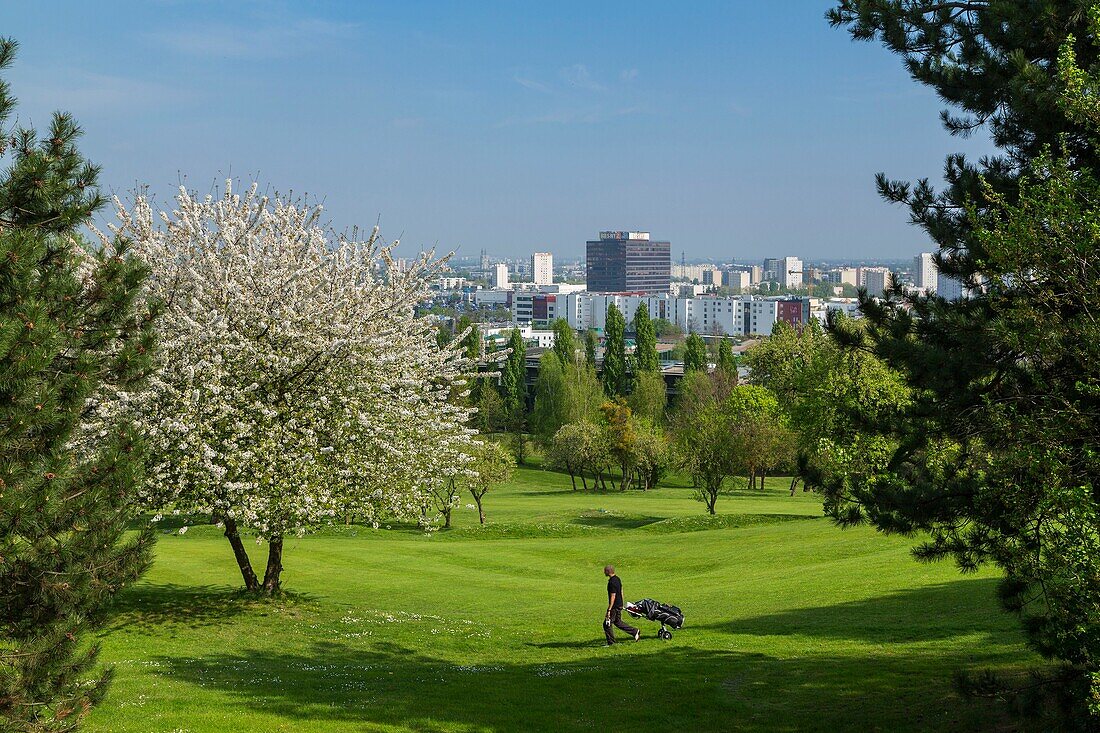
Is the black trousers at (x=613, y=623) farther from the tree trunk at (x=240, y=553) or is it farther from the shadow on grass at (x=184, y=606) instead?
the tree trunk at (x=240, y=553)

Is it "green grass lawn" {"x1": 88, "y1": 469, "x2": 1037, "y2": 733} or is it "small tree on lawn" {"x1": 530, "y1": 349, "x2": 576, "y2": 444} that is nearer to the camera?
"green grass lawn" {"x1": 88, "y1": 469, "x2": 1037, "y2": 733}

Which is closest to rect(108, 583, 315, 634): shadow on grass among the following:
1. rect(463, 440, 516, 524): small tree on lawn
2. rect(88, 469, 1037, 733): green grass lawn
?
rect(88, 469, 1037, 733): green grass lawn

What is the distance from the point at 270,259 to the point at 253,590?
820cm

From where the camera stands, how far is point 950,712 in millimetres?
13438

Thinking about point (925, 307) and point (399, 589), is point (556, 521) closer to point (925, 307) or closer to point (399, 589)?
point (399, 589)

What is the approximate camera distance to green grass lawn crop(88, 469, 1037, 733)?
14.4 meters

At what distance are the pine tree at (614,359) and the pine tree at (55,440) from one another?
285 feet

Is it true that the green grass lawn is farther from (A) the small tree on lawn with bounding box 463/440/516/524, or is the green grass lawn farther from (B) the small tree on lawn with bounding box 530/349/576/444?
(B) the small tree on lawn with bounding box 530/349/576/444

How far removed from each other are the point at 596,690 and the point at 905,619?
28.3 feet

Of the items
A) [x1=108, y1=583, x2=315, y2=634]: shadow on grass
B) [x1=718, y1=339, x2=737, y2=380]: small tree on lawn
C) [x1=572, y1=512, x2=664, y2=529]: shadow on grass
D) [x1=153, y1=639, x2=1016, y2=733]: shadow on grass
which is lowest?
[x1=572, y1=512, x2=664, y2=529]: shadow on grass

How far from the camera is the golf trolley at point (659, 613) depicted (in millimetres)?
20562

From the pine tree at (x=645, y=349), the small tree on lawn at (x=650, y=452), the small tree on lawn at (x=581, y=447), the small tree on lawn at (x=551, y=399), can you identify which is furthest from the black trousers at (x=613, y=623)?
the pine tree at (x=645, y=349)

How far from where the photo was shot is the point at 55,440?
10.2 meters

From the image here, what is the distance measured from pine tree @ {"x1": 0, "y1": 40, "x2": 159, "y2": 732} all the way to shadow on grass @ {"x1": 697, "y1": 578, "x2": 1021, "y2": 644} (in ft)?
47.9
